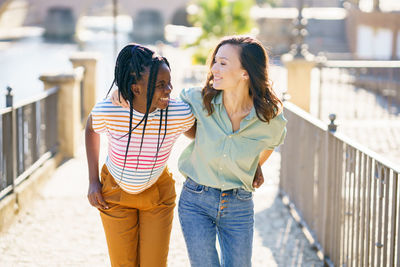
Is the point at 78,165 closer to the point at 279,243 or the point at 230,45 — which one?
the point at 279,243

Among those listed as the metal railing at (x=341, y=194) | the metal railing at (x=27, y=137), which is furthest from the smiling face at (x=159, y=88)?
the metal railing at (x=27, y=137)

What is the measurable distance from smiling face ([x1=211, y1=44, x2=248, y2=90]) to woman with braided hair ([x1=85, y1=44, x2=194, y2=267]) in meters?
0.23

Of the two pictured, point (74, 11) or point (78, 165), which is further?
point (74, 11)

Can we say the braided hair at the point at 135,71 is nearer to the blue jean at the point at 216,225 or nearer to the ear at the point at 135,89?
the ear at the point at 135,89

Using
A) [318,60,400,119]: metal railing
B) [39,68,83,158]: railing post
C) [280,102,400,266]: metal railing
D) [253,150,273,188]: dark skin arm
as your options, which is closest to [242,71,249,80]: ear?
[253,150,273,188]: dark skin arm

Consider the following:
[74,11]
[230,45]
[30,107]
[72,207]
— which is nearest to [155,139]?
[230,45]

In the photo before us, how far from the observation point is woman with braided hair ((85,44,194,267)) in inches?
124

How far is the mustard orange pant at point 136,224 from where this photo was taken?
10.7ft

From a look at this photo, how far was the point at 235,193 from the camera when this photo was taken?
133 inches

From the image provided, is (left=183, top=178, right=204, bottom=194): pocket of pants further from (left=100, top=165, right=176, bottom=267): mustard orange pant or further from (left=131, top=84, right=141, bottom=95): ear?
(left=131, top=84, right=141, bottom=95): ear

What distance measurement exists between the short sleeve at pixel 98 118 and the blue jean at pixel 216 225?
1.89ft

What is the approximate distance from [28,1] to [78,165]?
2333 inches

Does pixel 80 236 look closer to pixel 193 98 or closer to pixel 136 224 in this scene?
pixel 136 224

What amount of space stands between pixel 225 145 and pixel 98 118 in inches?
26.0
